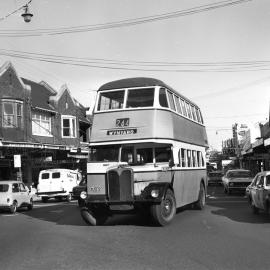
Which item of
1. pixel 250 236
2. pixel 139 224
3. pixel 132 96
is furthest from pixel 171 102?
pixel 250 236

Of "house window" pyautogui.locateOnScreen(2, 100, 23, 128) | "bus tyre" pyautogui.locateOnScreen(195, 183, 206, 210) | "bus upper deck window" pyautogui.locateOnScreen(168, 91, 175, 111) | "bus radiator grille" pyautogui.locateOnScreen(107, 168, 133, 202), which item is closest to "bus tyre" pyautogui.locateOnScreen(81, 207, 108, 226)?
"bus radiator grille" pyautogui.locateOnScreen(107, 168, 133, 202)

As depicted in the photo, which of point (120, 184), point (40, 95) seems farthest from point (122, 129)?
point (40, 95)

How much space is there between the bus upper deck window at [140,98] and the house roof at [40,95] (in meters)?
24.7

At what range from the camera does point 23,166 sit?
1657 inches

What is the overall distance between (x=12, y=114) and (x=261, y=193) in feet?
81.2

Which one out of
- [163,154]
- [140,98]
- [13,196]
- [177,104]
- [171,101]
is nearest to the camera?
[163,154]

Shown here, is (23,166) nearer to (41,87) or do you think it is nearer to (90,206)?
(41,87)

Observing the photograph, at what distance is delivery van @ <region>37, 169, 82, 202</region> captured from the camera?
32750mm

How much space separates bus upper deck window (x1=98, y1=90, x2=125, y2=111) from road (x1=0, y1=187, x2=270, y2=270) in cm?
372

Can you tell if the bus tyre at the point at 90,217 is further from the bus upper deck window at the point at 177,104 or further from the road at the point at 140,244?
the bus upper deck window at the point at 177,104

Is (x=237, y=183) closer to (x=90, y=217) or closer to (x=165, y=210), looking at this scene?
(x=165, y=210)

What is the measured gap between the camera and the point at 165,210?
15812mm

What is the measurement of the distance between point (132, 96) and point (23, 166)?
27.1 meters

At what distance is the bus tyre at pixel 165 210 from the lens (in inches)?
596
